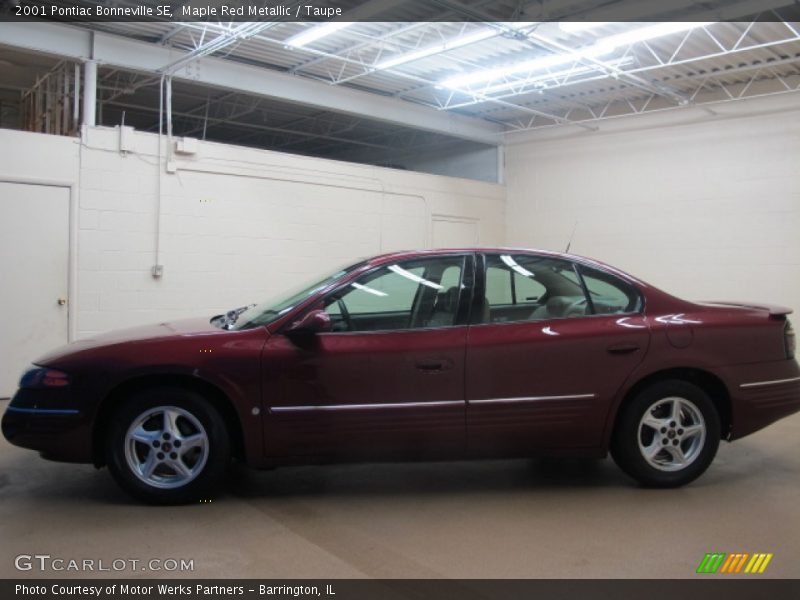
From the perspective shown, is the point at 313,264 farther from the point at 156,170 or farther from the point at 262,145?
the point at 262,145

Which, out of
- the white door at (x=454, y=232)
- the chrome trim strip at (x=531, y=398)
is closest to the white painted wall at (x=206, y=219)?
the white door at (x=454, y=232)

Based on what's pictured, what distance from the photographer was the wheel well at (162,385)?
146 inches

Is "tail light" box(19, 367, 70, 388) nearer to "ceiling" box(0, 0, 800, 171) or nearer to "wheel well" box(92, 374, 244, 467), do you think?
"wheel well" box(92, 374, 244, 467)

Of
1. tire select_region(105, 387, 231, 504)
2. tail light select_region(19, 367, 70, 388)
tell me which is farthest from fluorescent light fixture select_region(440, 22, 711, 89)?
tail light select_region(19, 367, 70, 388)

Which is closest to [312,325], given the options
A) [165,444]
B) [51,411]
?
[165,444]

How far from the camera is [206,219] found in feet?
27.3

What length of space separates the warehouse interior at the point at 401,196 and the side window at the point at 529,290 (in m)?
1.13

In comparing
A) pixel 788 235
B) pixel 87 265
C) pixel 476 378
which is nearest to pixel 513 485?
pixel 476 378

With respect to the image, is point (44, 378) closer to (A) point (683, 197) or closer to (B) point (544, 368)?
(B) point (544, 368)

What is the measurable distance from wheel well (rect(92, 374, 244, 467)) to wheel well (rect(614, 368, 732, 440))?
7.56 ft

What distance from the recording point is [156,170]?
25.8ft

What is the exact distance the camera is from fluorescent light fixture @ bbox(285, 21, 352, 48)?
22.8ft
